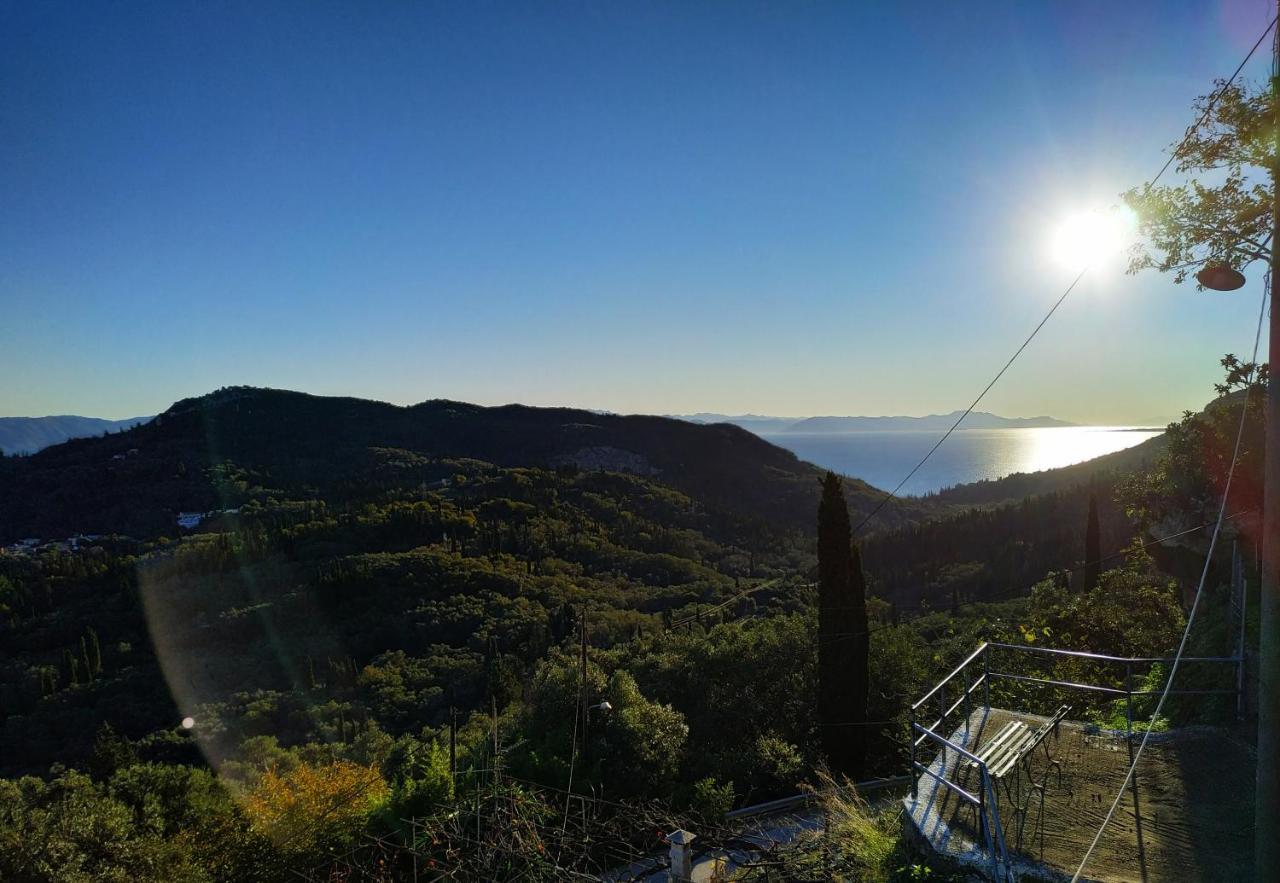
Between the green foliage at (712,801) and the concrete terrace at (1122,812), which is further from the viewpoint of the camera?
the green foliage at (712,801)

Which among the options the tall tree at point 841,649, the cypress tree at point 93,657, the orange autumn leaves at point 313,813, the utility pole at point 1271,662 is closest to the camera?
the utility pole at point 1271,662

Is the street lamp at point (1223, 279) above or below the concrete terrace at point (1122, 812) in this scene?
above

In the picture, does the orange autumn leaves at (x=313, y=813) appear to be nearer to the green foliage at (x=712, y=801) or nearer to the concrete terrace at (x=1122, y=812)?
the green foliage at (x=712, y=801)

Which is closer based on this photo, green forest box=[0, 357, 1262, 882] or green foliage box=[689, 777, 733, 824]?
green forest box=[0, 357, 1262, 882]

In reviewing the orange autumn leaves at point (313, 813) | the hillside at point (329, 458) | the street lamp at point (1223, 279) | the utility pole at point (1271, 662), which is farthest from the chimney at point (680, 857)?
the hillside at point (329, 458)

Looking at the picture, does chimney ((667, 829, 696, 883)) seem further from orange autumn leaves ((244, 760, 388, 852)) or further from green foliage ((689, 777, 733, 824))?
orange autumn leaves ((244, 760, 388, 852))

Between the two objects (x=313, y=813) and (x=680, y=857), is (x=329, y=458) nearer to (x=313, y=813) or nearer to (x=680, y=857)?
(x=313, y=813)

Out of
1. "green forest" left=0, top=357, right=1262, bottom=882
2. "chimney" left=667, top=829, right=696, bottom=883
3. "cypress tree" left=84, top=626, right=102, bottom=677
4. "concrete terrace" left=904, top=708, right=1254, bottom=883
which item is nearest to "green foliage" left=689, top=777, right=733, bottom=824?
"green forest" left=0, top=357, right=1262, bottom=882
